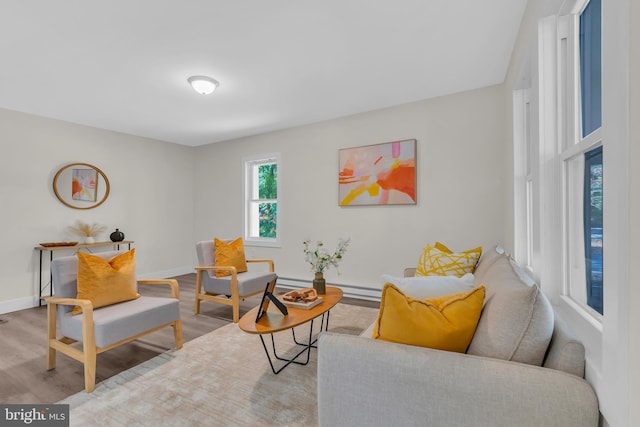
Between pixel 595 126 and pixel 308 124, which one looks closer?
pixel 595 126

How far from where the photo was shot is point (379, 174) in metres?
3.97

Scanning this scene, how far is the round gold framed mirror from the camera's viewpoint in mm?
4191

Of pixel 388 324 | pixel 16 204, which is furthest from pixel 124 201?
pixel 388 324

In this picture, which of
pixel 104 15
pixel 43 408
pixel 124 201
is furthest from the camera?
pixel 124 201

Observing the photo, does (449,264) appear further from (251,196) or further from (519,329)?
(251,196)

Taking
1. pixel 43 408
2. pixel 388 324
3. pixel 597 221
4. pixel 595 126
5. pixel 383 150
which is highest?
pixel 383 150

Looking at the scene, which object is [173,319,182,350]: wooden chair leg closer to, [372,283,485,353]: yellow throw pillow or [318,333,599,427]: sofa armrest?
[318,333,599,427]: sofa armrest

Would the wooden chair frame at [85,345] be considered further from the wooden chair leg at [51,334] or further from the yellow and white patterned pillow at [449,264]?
the yellow and white patterned pillow at [449,264]

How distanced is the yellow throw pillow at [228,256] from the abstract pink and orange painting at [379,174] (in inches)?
60.6

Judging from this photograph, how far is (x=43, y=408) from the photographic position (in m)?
1.80

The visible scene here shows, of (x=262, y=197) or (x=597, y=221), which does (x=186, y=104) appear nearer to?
(x=262, y=197)

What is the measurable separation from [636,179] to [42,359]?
3.63 metres

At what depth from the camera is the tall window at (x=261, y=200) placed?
201 inches

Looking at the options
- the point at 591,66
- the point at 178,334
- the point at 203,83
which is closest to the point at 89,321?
the point at 178,334
